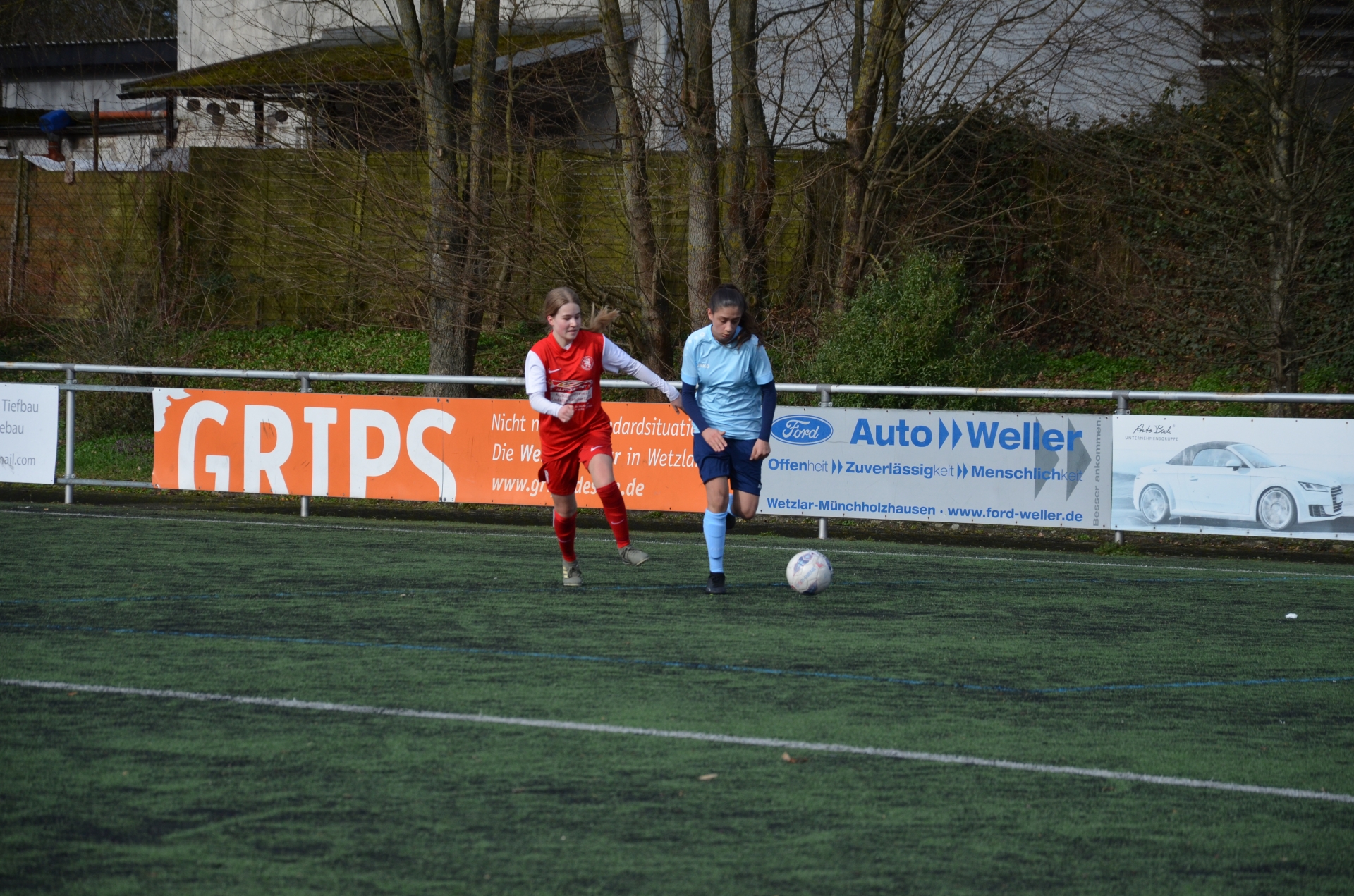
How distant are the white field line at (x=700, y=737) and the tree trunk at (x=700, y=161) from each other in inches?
440

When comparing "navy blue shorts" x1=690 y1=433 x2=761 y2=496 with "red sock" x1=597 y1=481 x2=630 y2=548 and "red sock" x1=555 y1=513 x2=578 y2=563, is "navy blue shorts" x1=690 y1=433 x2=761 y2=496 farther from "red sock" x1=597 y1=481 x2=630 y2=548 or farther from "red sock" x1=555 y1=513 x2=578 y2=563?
"red sock" x1=555 y1=513 x2=578 y2=563

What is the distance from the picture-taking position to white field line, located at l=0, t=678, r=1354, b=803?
4.55 metres

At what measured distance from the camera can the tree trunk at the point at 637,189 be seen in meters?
15.5

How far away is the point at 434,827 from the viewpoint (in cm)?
394

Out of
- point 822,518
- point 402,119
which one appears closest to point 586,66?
point 402,119

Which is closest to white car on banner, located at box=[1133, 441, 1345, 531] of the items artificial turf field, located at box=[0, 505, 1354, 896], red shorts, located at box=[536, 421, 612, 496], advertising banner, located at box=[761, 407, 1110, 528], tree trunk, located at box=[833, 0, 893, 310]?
advertising banner, located at box=[761, 407, 1110, 528]

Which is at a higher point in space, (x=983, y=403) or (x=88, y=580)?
(x=983, y=403)

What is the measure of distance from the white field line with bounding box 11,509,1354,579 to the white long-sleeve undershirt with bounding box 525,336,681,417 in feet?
9.47

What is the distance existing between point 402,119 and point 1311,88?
10.5 m

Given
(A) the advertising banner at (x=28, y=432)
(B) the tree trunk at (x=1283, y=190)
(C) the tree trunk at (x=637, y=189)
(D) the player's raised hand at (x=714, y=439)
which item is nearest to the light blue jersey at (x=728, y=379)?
(D) the player's raised hand at (x=714, y=439)

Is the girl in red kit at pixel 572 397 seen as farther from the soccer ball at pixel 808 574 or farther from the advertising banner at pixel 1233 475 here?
the advertising banner at pixel 1233 475

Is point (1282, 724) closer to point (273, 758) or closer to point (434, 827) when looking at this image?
point (434, 827)

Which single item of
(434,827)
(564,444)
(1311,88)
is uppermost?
(1311,88)

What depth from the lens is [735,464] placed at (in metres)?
8.33
